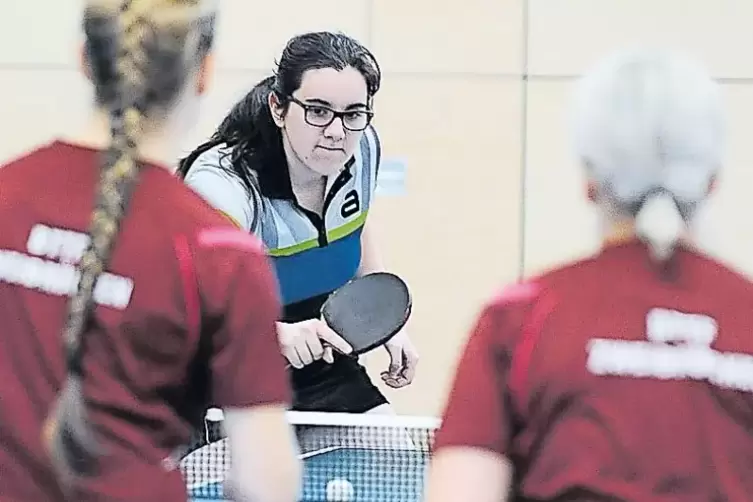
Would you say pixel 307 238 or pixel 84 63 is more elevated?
pixel 84 63

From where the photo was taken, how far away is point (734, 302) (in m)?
1.27

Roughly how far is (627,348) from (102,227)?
1.84 feet

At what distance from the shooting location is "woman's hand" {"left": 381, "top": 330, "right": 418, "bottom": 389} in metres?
2.93

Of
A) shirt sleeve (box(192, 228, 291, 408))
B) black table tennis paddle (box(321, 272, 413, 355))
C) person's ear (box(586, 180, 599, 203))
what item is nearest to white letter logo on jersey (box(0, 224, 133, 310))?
shirt sleeve (box(192, 228, 291, 408))

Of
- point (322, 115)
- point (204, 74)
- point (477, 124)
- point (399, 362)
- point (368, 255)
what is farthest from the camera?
point (477, 124)

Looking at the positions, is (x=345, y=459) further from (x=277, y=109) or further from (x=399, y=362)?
(x=277, y=109)

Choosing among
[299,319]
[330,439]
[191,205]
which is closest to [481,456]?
[191,205]

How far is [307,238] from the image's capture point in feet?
9.39

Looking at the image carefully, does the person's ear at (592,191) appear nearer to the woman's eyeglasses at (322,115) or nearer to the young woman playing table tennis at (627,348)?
the young woman playing table tennis at (627,348)

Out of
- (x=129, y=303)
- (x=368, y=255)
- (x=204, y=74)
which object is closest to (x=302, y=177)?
(x=368, y=255)

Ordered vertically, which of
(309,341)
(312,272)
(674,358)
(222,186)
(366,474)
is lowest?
(366,474)

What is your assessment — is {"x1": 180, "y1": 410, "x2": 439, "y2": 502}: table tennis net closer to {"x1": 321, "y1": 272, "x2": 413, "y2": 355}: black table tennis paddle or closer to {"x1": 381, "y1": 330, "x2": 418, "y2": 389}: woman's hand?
{"x1": 321, "y1": 272, "x2": 413, "y2": 355}: black table tennis paddle

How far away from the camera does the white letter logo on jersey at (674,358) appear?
1.24m

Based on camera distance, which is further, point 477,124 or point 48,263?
point 477,124
